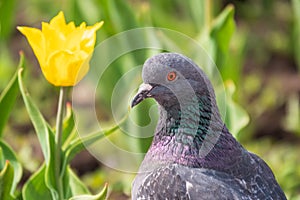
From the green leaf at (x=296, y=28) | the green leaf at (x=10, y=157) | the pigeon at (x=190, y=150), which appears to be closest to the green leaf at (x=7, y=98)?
the green leaf at (x=10, y=157)

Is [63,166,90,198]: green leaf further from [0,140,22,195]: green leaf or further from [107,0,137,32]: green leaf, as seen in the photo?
[107,0,137,32]: green leaf

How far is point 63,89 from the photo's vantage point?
2.77m

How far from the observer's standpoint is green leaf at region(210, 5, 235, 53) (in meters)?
3.71

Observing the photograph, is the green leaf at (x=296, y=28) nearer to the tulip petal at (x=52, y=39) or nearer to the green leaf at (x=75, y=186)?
the green leaf at (x=75, y=186)

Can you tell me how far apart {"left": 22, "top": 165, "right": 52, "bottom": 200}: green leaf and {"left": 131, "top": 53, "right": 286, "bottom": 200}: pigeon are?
46cm

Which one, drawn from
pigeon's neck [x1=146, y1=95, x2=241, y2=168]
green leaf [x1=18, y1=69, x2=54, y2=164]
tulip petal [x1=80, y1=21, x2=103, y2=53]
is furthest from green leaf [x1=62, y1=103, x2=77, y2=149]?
pigeon's neck [x1=146, y1=95, x2=241, y2=168]

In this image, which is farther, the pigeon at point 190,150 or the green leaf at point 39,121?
the green leaf at point 39,121

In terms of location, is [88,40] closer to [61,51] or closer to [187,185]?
[61,51]

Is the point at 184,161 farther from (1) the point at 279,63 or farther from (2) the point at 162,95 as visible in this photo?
(1) the point at 279,63

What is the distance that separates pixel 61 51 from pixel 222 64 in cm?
140

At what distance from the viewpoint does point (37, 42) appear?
8.93 feet

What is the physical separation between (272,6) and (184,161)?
3.46 metres

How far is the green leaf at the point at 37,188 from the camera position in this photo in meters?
2.96

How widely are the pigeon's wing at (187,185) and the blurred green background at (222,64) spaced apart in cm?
90
